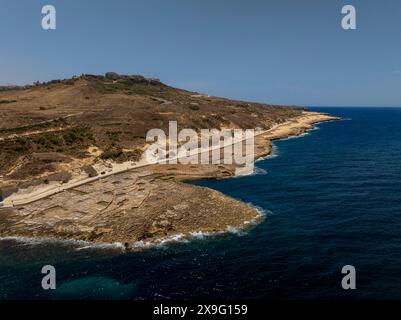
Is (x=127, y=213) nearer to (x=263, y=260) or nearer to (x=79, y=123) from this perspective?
(x=263, y=260)

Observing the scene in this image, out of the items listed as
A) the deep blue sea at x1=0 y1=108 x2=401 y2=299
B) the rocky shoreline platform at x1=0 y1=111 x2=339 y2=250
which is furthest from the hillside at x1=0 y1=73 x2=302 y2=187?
the deep blue sea at x1=0 y1=108 x2=401 y2=299

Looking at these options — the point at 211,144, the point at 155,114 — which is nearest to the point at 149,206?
the point at 211,144

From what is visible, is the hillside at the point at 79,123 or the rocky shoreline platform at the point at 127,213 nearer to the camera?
the rocky shoreline platform at the point at 127,213

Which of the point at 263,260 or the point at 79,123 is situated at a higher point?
the point at 79,123

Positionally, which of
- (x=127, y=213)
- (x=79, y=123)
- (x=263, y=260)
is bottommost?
(x=263, y=260)

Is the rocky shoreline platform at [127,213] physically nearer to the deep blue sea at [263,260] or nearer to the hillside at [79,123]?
the deep blue sea at [263,260]

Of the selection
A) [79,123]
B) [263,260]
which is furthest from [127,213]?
[79,123]

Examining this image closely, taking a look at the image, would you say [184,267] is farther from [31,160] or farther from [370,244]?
[31,160]

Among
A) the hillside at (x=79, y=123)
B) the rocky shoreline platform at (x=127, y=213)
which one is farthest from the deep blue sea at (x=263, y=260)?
the hillside at (x=79, y=123)

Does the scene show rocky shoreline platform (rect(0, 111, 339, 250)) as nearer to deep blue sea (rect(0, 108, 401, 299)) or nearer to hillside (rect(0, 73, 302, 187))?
deep blue sea (rect(0, 108, 401, 299))
